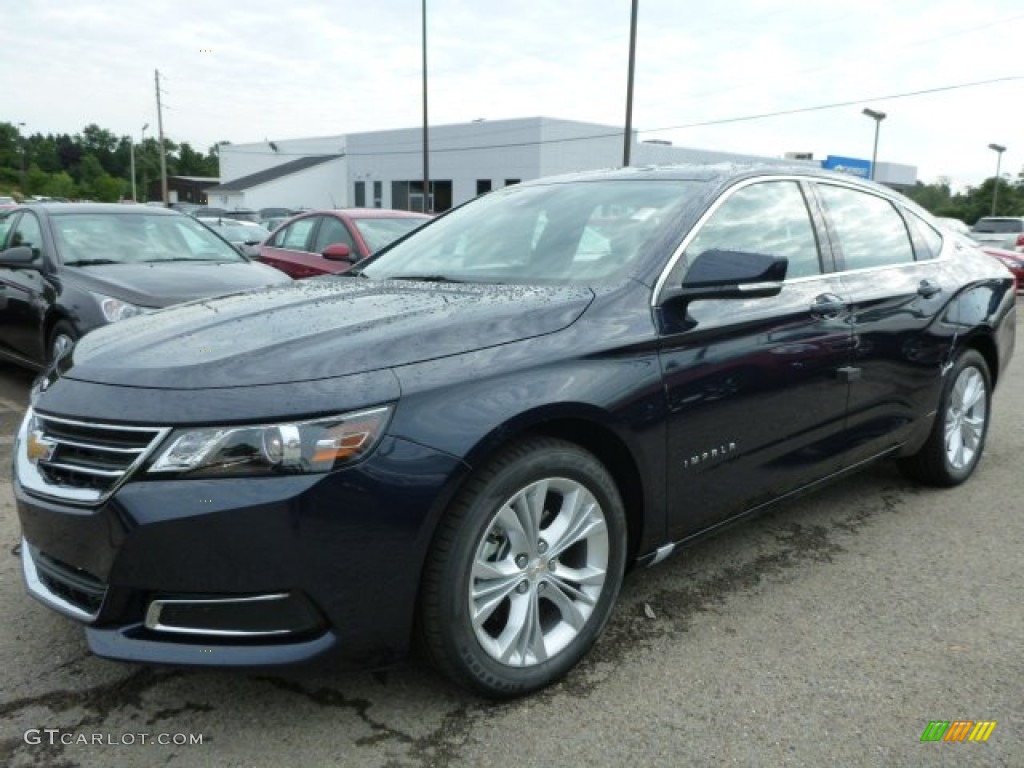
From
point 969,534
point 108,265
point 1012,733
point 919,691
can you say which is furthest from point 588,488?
point 108,265

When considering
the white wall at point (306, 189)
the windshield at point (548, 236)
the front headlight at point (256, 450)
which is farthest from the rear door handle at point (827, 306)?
the white wall at point (306, 189)

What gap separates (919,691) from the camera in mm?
2535

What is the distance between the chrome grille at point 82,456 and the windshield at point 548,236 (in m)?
1.38

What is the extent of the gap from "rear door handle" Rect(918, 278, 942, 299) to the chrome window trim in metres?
3.24

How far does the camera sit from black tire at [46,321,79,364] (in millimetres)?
5750

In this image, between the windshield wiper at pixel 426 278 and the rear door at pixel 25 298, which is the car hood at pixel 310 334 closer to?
the windshield wiper at pixel 426 278

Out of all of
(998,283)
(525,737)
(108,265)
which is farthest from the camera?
(108,265)

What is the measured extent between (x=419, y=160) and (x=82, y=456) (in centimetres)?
4910

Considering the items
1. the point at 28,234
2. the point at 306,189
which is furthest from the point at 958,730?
the point at 306,189

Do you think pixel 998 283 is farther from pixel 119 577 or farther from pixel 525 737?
pixel 119 577

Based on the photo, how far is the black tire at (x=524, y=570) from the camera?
2.23m

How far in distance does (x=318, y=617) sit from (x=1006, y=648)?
2.24m

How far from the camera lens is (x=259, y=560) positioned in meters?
2.02

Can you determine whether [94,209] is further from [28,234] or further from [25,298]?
[25,298]
